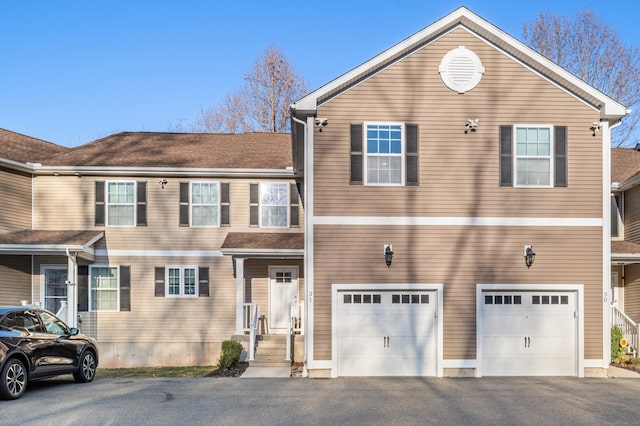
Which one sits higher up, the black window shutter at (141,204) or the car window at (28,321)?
the black window shutter at (141,204)

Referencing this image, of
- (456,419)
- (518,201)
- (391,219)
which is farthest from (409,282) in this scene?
(456,419)

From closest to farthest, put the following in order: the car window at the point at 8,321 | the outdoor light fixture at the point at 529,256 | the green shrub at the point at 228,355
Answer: the car window at the point at 8,321 → the outdoor light fixture at the point at 529,256 → the green shrub at the point at 228,355

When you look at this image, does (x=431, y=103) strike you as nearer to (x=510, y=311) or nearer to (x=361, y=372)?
(x=510, y=311)

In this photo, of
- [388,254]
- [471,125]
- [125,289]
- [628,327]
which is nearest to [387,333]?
[388,254]

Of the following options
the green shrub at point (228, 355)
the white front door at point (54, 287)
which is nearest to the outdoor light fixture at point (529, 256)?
the green shrub at point (228, 355)

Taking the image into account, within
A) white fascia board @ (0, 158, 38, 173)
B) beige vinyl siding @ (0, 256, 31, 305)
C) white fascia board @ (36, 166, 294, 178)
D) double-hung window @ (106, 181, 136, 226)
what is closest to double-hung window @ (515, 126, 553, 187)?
white fascia board @ (36, 166, 294, 178)

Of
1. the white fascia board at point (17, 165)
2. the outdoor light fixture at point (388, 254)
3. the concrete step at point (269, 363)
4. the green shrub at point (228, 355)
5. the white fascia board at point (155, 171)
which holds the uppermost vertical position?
the white fascia board at point (17, 165)

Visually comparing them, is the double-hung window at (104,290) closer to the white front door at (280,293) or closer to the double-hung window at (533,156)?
the white front door at (280,293)

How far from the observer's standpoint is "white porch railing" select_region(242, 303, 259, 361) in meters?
18.2

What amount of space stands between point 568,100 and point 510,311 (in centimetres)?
493

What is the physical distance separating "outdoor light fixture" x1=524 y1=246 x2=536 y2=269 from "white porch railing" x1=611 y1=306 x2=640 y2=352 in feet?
17.0

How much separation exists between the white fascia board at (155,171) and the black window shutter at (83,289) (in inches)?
111

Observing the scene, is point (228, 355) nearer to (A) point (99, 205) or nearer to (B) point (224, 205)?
(B) point (224, 205)

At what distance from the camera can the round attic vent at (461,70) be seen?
16.2 meters
